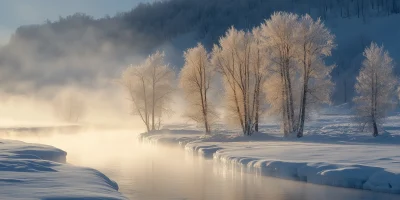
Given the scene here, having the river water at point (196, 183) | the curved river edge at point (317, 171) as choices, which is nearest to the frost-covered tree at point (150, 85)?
the river water at point (196, 183)

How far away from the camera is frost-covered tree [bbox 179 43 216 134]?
52.8m

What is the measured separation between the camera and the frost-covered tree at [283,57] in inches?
1726

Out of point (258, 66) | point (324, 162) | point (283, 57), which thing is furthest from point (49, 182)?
point (258, 66)

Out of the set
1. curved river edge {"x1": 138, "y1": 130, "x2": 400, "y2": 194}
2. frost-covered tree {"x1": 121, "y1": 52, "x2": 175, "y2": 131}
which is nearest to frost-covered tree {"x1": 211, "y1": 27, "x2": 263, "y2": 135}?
curved river edge {"x1": 138, "y1": 130, "x2": 400, "y2": 194}

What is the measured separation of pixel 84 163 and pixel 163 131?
2697 centimetres

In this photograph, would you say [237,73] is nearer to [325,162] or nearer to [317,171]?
[325,162]

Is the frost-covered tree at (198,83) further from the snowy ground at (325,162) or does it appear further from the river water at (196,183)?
the river water at (196,183)

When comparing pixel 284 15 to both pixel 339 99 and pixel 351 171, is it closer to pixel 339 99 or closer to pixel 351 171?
pixel 351 171

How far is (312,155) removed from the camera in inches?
1141

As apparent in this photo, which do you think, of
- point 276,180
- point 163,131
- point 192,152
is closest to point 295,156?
point 276,180

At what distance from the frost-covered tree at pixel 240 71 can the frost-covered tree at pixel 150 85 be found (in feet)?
50.1

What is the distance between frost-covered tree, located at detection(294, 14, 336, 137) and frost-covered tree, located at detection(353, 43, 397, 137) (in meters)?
3.97

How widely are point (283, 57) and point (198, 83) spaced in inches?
463

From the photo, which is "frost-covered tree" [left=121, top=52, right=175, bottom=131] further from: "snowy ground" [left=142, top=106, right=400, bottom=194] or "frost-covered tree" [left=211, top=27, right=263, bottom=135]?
"snowy ground" [left=142, top=106, right=400, bottom=194]
